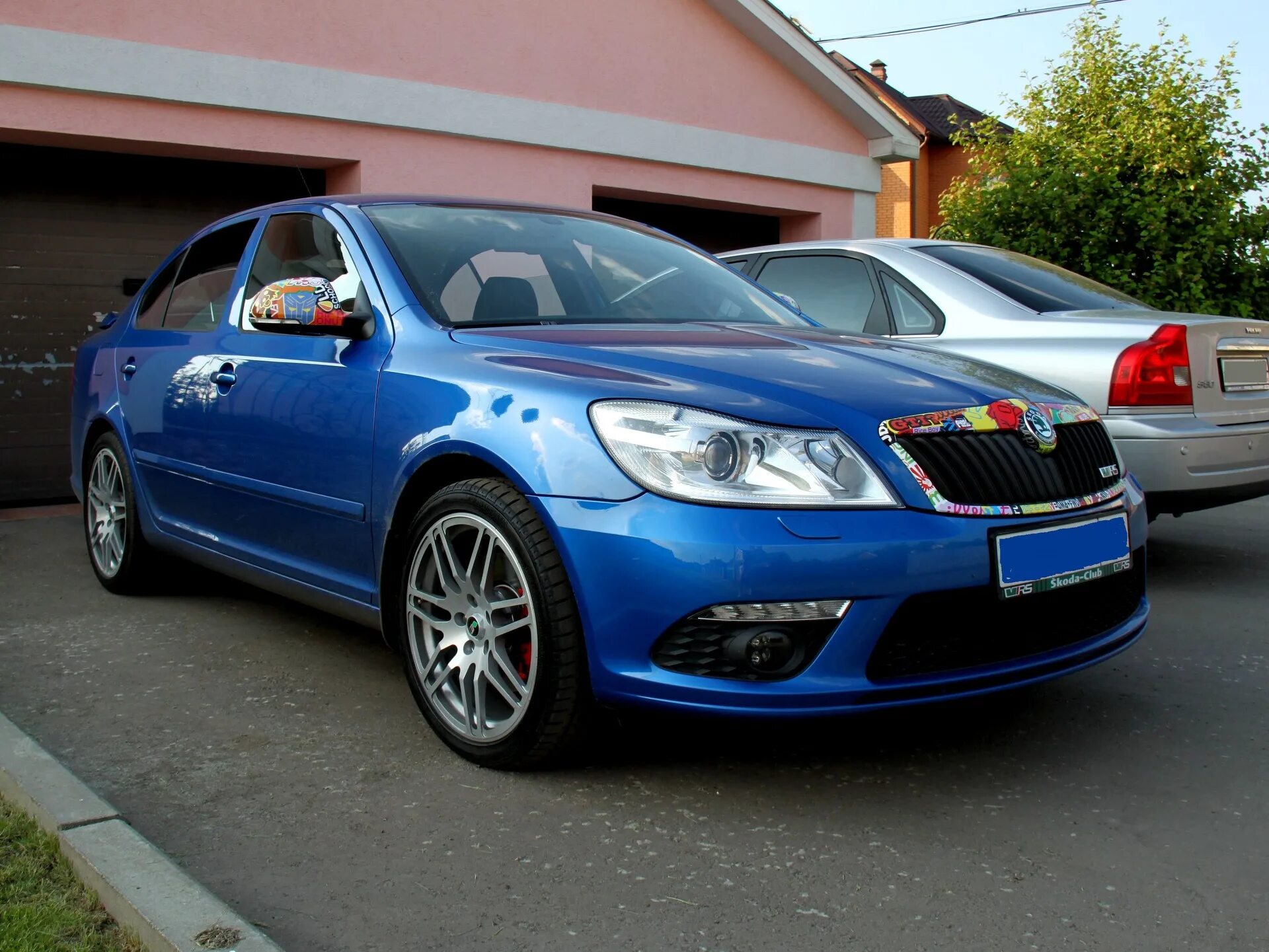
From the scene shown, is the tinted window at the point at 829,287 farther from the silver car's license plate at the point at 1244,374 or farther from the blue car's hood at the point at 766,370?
the blue car's hood at the point at 766,370

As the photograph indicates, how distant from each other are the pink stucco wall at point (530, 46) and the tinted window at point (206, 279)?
370 cm

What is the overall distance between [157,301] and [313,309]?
203 cm

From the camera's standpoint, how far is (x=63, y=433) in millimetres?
8930

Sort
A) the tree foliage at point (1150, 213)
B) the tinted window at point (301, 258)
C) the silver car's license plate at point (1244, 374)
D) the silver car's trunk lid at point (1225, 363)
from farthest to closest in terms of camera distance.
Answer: the tree foliage at point (1150, 213)
the silver car's license plate at point (1244, 374)
the silver car's trunk lid at point (1225, 363)
the tinted window at point (301, 258)

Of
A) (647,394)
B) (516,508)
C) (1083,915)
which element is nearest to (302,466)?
(516,508)

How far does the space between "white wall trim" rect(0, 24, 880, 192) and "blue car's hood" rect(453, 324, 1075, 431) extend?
18.6 ft

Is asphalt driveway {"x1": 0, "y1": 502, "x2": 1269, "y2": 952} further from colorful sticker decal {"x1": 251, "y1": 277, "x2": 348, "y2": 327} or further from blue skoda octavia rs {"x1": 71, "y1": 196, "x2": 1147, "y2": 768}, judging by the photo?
colorful sticker decal {"x1": 251, "y1": 277, "x2": 348, "y2": 327}

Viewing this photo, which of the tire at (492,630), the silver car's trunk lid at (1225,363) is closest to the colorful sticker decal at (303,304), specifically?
the tire at (492,630)

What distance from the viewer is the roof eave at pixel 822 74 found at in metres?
12.0

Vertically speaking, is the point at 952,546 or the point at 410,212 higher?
the point at 410,212

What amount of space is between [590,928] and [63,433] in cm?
757

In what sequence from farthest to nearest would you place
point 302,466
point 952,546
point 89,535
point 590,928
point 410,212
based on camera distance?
point 89,535
point 410,212
point 302,466
point 952,546
point 590,928

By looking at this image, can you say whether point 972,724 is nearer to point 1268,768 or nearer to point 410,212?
point 1268,768

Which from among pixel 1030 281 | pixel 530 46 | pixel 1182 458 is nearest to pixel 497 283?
pixel 1182 458
